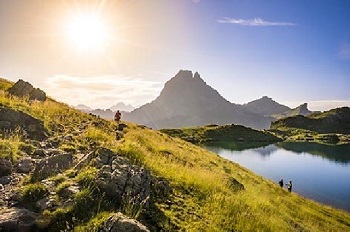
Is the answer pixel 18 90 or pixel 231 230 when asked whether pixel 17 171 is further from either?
pixel 18 90

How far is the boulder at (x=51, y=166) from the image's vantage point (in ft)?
38.8

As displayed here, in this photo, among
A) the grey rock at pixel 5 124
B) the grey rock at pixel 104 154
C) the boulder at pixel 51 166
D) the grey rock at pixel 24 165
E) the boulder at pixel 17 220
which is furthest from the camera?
the grey rock at pixel 5 124

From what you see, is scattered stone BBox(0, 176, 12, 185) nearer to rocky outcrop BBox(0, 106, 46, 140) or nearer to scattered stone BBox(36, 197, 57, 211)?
scattered stone BBox(36, 197, 57, 211)

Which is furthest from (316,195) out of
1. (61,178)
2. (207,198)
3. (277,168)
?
(61,178)

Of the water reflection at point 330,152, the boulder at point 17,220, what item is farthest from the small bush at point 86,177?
the water reflection at point 330,152

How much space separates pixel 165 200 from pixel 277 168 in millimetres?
87783

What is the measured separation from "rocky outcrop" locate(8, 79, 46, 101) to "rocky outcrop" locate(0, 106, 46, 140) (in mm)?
14350

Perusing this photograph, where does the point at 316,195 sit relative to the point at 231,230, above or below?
below

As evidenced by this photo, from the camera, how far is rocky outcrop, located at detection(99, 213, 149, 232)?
8.69 meters

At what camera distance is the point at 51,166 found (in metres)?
12.6

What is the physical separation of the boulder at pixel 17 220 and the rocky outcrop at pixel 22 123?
8889 millimetres

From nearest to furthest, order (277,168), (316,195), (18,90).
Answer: (18,90) < (316,195) < (277,168)

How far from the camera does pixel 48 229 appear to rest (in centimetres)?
909

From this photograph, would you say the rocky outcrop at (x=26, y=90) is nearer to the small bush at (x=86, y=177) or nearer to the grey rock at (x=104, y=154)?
the grey rock at (x=104, y=154)
